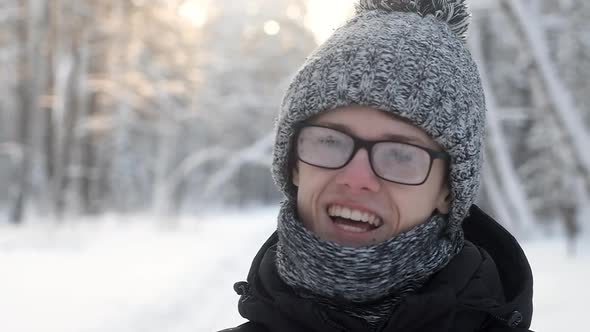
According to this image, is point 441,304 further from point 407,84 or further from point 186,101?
point 186,101

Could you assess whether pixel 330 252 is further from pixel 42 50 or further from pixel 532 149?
pixel 532 149

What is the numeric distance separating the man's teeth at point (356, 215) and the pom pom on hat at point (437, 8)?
0.75m

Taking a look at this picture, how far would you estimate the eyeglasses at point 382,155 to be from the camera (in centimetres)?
148

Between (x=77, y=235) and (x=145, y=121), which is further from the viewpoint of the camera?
(x=145, y=121)

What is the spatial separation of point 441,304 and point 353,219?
34 cm

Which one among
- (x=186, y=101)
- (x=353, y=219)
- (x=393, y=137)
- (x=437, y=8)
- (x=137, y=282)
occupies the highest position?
(x=437, y=8)

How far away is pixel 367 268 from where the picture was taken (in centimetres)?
147

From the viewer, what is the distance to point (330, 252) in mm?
1494

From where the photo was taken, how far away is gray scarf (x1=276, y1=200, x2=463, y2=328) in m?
1.47

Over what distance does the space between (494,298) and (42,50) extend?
14.9 meters

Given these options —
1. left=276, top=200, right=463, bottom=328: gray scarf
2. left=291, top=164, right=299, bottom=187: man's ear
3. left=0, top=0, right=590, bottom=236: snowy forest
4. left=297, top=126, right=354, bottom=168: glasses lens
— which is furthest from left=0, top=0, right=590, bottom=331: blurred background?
left=297, top=126, right=354, bottom=168: glasses lens

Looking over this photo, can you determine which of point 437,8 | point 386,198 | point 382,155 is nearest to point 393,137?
point 382,155

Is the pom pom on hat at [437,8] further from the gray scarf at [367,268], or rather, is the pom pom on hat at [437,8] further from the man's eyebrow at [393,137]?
the gray scarf at [367,268]

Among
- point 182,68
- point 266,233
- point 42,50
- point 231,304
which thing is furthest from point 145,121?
point 231,304
